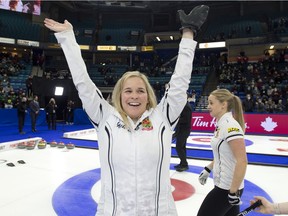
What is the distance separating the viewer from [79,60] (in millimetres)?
1699

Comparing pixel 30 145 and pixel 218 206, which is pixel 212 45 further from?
pixel 218 206

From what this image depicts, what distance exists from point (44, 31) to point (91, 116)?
108 ft

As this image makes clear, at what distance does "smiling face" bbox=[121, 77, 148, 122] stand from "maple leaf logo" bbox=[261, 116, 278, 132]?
12765 mm

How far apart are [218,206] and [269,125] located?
11.9 m

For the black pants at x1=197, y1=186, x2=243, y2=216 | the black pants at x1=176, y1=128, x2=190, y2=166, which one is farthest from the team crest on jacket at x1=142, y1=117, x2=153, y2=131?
the black pants at x1=176, y1=128, x2=190, y2=166

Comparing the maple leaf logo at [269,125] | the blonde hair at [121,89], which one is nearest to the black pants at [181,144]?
the blonde hair at [121,89]

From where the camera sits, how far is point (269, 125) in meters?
13.0

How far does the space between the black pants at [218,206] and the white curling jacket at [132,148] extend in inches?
33.4

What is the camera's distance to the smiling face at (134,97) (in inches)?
70.4

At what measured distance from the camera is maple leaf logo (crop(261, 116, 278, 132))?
13.0 m

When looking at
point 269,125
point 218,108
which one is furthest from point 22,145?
point 269,125

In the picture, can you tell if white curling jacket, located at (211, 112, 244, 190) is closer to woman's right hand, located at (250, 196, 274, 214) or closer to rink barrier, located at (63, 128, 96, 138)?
woman's right hand, located at (250, 196, 274, 214)

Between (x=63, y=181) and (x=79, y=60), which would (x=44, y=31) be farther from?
(x=79, y=60)

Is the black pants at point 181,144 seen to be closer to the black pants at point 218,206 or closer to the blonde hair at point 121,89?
the black pants at point 218,206
